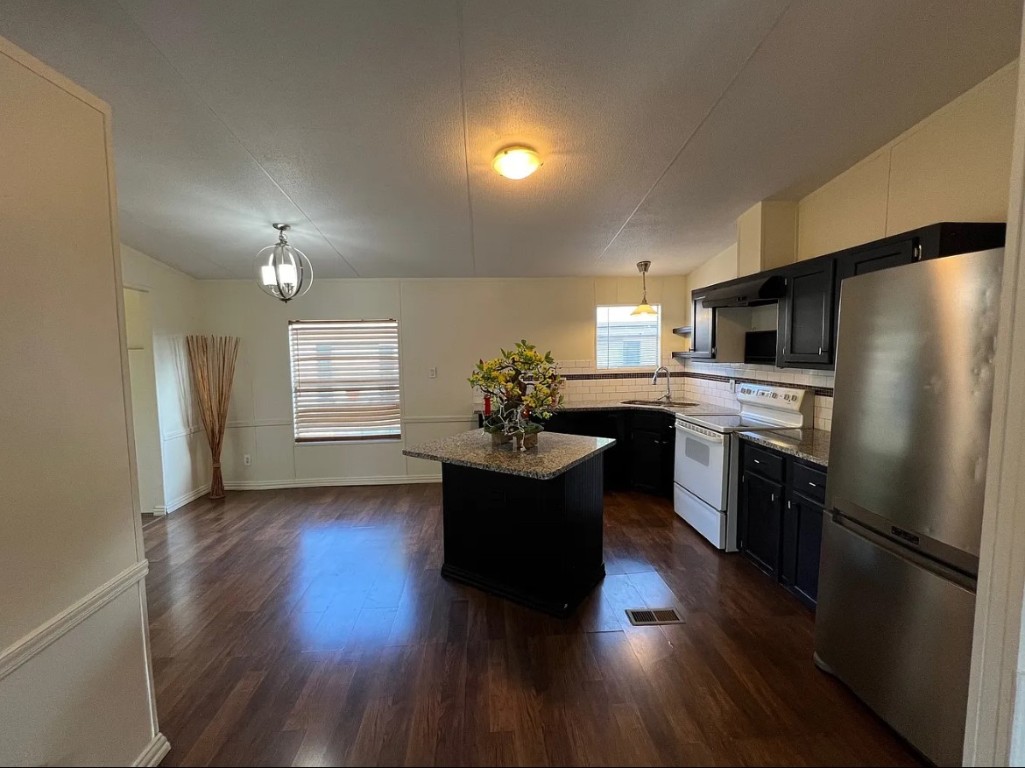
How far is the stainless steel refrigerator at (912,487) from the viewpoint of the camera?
121 cm

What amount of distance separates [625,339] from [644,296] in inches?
22.9

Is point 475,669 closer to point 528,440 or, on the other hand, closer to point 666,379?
point 528,440

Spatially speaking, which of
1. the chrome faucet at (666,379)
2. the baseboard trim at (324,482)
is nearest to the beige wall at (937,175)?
the chrome faucet at (666,379)

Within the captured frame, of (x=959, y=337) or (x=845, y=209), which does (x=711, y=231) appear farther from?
(x=959, y=337)

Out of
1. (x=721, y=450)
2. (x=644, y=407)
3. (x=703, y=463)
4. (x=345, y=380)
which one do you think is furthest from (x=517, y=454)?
(x=345, y=380)

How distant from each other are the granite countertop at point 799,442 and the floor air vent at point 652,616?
114cm

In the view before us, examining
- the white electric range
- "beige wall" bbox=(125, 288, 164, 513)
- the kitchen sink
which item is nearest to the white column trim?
the white electric range

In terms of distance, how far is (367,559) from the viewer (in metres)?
2.87

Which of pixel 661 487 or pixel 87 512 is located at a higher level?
pixel 87 512

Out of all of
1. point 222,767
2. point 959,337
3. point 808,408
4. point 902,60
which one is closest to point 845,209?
point 902,60

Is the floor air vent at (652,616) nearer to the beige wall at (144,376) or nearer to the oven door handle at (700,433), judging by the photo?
the oven door handle at (700,433)

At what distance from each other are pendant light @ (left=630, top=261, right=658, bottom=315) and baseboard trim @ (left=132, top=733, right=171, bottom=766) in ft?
13.7

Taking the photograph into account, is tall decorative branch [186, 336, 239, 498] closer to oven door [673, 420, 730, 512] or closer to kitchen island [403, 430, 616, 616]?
kitchen island [403, 430, 616, 616]

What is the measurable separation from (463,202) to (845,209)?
2.52 metres
